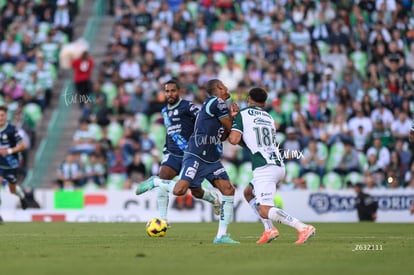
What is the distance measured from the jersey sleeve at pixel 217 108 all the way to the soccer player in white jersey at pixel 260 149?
52 cm

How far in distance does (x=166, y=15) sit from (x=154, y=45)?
154cm

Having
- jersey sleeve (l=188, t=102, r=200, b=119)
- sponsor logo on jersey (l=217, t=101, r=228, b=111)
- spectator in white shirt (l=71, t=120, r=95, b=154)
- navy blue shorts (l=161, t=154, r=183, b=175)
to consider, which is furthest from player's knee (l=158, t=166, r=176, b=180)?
spectator in white shirt (l=71, t=120, r=95, b=154)

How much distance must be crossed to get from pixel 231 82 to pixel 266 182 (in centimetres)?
1603

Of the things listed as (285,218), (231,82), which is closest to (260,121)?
(285,218)

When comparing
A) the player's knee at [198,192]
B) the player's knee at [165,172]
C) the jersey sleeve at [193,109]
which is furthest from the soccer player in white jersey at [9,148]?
the player's knee at [198,192]

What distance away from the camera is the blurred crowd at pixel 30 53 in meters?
33.0

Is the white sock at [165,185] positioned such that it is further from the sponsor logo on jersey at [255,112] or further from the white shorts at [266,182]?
the sponsor logo on jersey at [255,112]

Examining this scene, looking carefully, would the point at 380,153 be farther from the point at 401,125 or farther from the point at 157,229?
the point at 157,229

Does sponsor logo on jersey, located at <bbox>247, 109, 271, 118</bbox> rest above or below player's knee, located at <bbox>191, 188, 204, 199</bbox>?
above

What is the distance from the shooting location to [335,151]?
28891 mm

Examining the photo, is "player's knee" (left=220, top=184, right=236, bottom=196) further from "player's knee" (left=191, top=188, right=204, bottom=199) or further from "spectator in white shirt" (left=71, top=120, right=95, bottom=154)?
"spectator in white shirt" (left=71, top=120, right=95, bottom=154)

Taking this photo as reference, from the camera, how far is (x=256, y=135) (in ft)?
51.5

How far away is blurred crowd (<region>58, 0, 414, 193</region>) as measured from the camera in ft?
94.8

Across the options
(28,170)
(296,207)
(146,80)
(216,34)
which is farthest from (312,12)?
(28,170)
